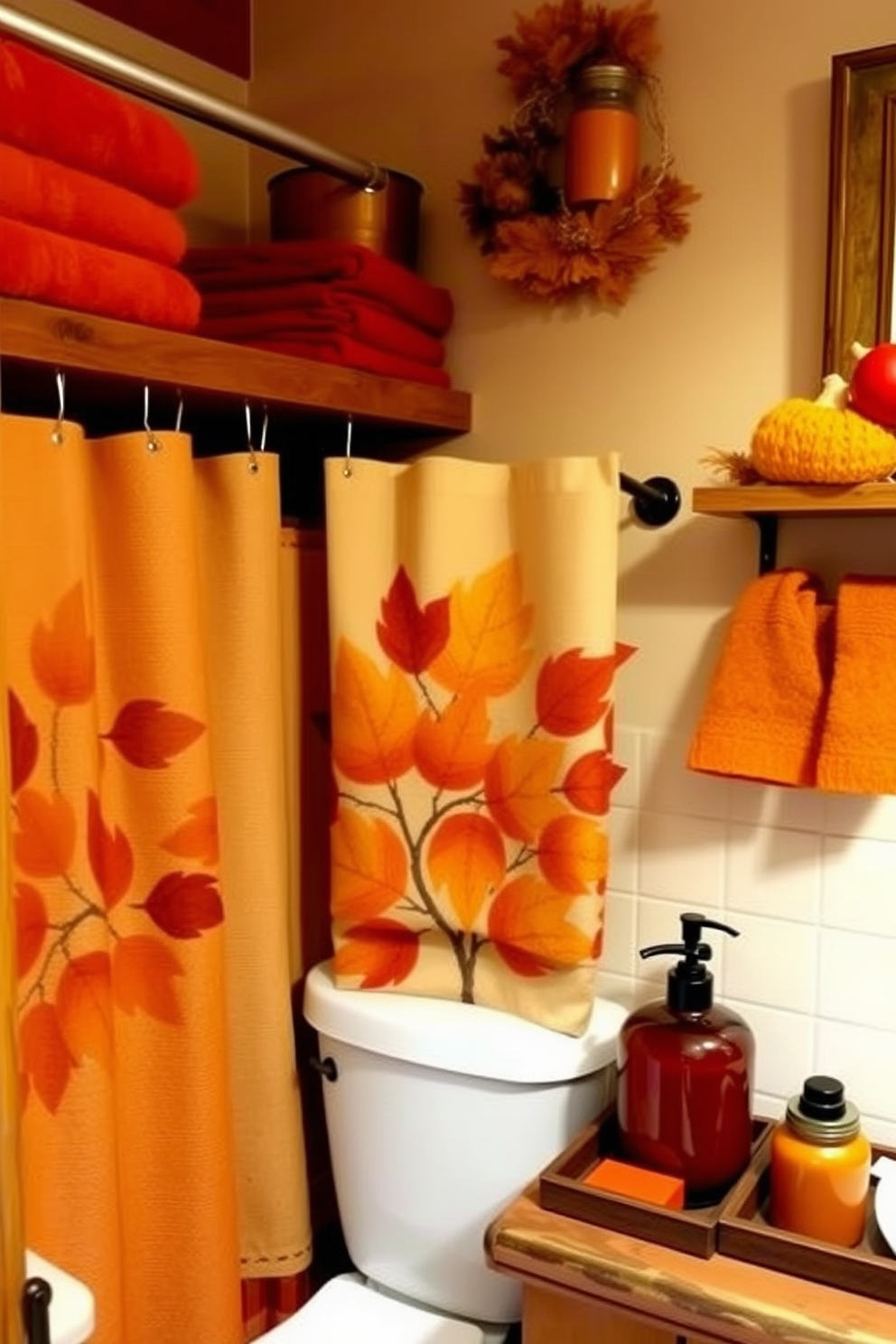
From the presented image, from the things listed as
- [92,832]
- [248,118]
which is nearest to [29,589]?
[92,832]

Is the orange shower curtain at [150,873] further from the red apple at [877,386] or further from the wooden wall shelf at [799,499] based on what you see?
the red apple at [877,386]

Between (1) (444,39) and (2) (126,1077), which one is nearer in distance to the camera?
(2) (126,1077)

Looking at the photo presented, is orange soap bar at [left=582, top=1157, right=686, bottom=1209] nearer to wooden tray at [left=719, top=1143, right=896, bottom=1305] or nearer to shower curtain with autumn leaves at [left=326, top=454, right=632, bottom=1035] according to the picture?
wooden tray at [left=719, top=1143, right=896, bottom=1305]

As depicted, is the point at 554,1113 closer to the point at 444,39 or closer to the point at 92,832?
the point at 92,832

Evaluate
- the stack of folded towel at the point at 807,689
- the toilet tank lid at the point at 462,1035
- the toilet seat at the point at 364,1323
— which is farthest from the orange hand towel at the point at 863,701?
the toilet seat at the point at 364,1323

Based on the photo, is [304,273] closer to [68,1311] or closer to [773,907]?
[773,907]

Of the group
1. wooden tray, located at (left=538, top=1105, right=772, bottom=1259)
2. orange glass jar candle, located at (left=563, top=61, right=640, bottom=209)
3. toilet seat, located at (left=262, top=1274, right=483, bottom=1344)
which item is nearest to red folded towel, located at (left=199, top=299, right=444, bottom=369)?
orange glass jar candle, located at (left=563, top=61, right=640, bottom=209)

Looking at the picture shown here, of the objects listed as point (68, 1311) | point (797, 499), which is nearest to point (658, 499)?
point (797, 499)

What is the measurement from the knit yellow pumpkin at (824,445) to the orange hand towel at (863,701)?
0.45 feet

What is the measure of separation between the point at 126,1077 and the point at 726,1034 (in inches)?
24.9

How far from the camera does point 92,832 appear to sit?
1209 millimetres

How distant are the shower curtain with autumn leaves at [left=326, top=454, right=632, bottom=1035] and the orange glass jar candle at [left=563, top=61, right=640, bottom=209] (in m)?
0.33

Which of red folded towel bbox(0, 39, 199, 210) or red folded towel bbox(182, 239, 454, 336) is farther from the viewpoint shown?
red folded towel bbox(182, 239, 454, 336)

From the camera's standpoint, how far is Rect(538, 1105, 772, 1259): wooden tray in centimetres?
110
